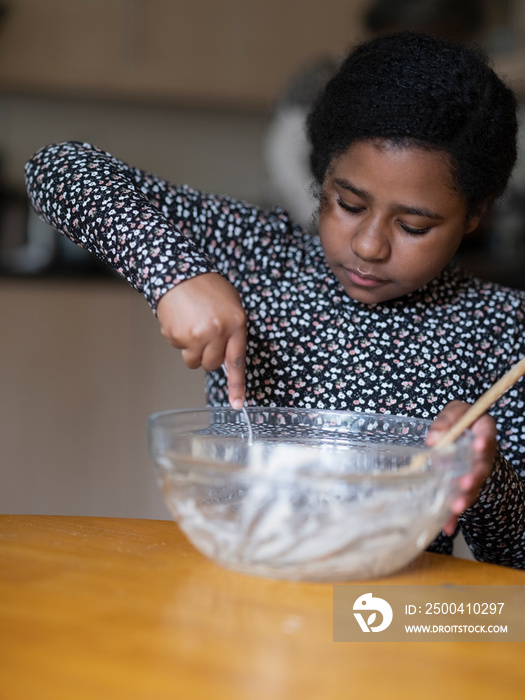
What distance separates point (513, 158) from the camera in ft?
3.31

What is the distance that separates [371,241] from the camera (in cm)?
90

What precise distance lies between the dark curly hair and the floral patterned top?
169 millimetres

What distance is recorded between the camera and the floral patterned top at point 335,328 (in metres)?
1.04

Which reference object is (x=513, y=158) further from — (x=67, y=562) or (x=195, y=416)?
(x=67, y=562)

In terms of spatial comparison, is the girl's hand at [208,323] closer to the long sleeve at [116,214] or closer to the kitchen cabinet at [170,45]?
the long sleeve at [116,214]

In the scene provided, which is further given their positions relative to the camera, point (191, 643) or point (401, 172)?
point (401, 172)

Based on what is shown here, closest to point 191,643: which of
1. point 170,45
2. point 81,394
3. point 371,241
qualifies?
point 371,241

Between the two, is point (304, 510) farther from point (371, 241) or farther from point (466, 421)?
point (371, 241)

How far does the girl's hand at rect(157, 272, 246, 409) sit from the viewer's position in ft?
2.40

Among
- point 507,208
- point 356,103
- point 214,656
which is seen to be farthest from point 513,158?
point 507,208

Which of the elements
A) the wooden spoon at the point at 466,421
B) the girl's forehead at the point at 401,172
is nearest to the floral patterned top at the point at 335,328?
the girl's forehead at the point at 401,172

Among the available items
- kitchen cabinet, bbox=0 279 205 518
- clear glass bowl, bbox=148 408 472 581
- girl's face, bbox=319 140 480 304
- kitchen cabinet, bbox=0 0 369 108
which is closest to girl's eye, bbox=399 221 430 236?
girl's face, bbox=319 140 480 304

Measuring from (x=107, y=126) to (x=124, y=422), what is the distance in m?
1.22

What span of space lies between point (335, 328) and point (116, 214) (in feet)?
1.18
